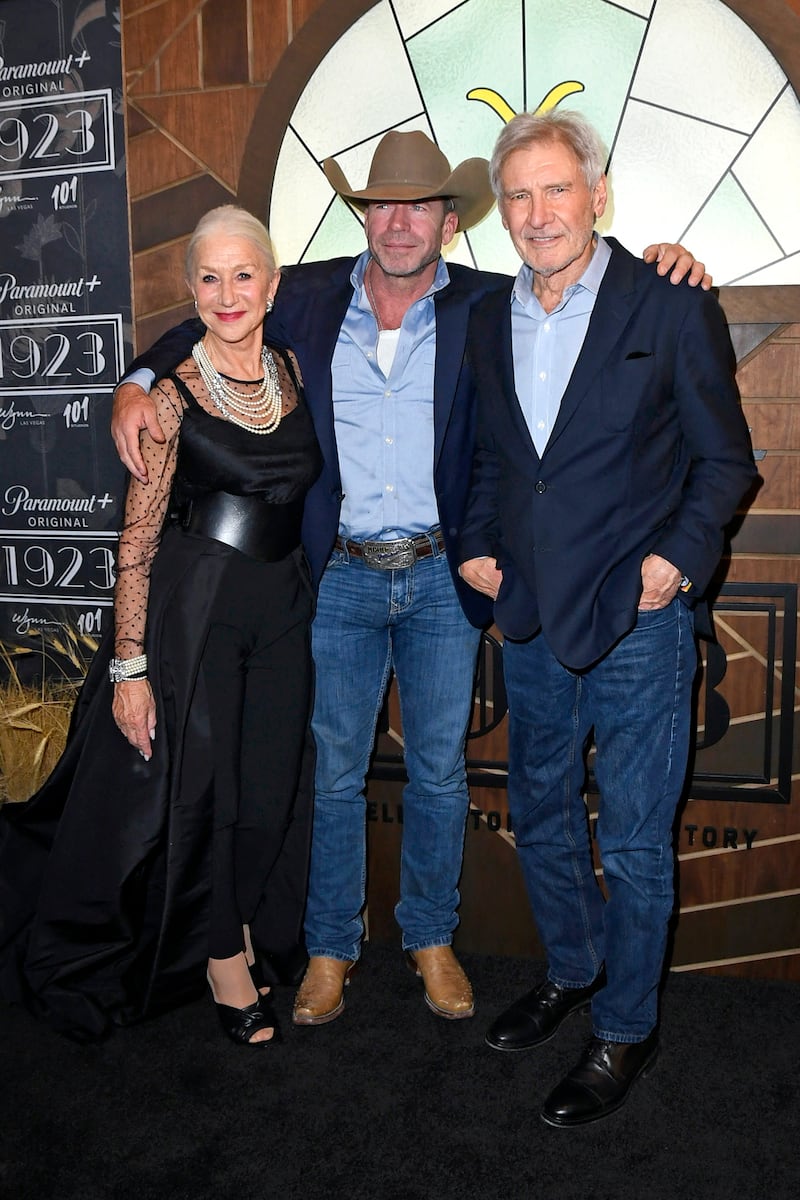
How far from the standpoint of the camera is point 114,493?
3039 millimetres

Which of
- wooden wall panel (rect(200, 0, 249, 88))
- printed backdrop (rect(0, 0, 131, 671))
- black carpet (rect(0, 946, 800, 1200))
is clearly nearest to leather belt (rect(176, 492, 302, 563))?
printed backdrop (rect(0, 0, 131, 671))

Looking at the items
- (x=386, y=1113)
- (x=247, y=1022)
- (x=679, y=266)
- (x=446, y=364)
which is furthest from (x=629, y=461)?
(x=247, y=1022)

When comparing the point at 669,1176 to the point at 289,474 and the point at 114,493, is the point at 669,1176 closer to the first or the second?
the point at 289,474

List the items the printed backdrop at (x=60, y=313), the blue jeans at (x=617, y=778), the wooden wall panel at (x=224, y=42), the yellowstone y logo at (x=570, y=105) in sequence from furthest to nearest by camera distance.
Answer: the printed backdrop at (x=60, y=313) → the wooden wall panel at (x=224, y=42) → the yellowstone y logo at (x=570, y=105) → the blue jeans at (x=617, y=778)

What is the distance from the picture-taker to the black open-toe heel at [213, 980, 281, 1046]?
2420mm

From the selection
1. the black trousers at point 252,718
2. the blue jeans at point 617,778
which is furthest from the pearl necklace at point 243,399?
the blue jeans at point 617,778

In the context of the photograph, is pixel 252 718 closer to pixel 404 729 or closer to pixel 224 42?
pixel 404 729

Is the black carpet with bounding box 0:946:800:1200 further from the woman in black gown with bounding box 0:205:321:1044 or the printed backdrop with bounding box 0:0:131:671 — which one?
the printed backdrop with bounding box 0:0:131:671

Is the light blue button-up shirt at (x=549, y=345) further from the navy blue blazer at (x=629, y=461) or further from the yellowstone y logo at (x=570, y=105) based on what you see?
the yellowstone y logo at (x=570, y=105)

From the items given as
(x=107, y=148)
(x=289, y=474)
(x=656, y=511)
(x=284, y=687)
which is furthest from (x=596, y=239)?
(x=107, y=148)

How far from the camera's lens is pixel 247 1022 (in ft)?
7.98

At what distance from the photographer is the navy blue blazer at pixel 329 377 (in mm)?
2342

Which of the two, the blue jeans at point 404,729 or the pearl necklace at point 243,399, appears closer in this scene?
the pearl necklace at point 243,399

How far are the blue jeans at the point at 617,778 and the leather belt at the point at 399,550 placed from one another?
Result: 326 mm
